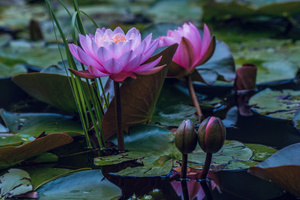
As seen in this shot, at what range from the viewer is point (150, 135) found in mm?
1167

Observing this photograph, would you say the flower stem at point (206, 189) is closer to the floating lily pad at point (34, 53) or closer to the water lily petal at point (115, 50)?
the water lily petal at point (115, 50)

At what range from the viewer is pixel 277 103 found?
60.2 inches

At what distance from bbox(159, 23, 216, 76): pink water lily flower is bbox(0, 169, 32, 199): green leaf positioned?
691 millimetres

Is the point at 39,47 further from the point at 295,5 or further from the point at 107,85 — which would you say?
the point at 295,5

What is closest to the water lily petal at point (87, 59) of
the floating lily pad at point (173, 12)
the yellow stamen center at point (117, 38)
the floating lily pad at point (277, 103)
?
the yellow stamen center at point (117, 38)

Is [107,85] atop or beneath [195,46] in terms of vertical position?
beneath

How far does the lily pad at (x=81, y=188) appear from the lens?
899mm

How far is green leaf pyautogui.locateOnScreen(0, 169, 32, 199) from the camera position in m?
0.89

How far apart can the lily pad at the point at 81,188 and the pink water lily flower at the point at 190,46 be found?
562mm

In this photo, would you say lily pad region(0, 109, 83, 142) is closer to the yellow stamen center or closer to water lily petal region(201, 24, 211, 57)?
the yellow stamen center

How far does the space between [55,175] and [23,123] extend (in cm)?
44

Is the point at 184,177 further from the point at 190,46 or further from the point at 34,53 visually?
the point at 34,53

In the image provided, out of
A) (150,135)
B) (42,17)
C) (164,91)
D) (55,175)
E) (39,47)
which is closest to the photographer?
(55,175)

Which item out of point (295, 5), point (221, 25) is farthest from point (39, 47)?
point (295, 5)
